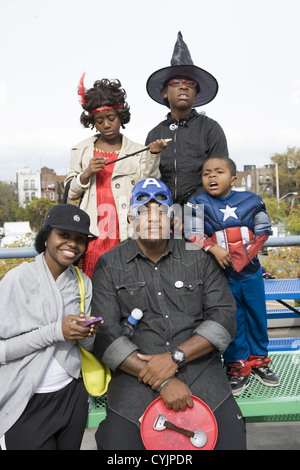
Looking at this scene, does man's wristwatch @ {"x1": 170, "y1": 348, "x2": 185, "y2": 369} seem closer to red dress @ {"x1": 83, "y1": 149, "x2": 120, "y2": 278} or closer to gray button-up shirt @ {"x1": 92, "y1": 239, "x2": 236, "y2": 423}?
gray button-up shirt @ {"x1": 92, "y1": 239, "x2": 236, "y2": 423}

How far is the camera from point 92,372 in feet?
8.70

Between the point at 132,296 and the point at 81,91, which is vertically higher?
the point at 81,91

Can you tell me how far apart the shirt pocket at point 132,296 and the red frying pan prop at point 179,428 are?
1.97 feet

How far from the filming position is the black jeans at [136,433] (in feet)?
7.64

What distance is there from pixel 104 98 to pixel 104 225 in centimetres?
100

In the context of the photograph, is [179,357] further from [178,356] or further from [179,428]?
[179,428]

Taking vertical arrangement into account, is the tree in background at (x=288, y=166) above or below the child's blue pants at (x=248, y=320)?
above

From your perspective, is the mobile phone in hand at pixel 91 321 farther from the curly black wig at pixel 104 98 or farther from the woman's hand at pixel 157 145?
the curly black wig at pixel 104 98

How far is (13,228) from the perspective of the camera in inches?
1417

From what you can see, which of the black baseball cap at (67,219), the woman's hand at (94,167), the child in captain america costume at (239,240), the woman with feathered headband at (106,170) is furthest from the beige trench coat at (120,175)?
the black baseball cap at (67,219)

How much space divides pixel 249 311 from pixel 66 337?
1.38m

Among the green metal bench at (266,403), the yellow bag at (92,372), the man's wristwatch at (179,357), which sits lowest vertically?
the green metal bench at (266,403)

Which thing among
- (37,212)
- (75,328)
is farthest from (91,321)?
(37,212)

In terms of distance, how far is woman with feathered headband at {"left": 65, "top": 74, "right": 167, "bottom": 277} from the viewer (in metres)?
3.26
